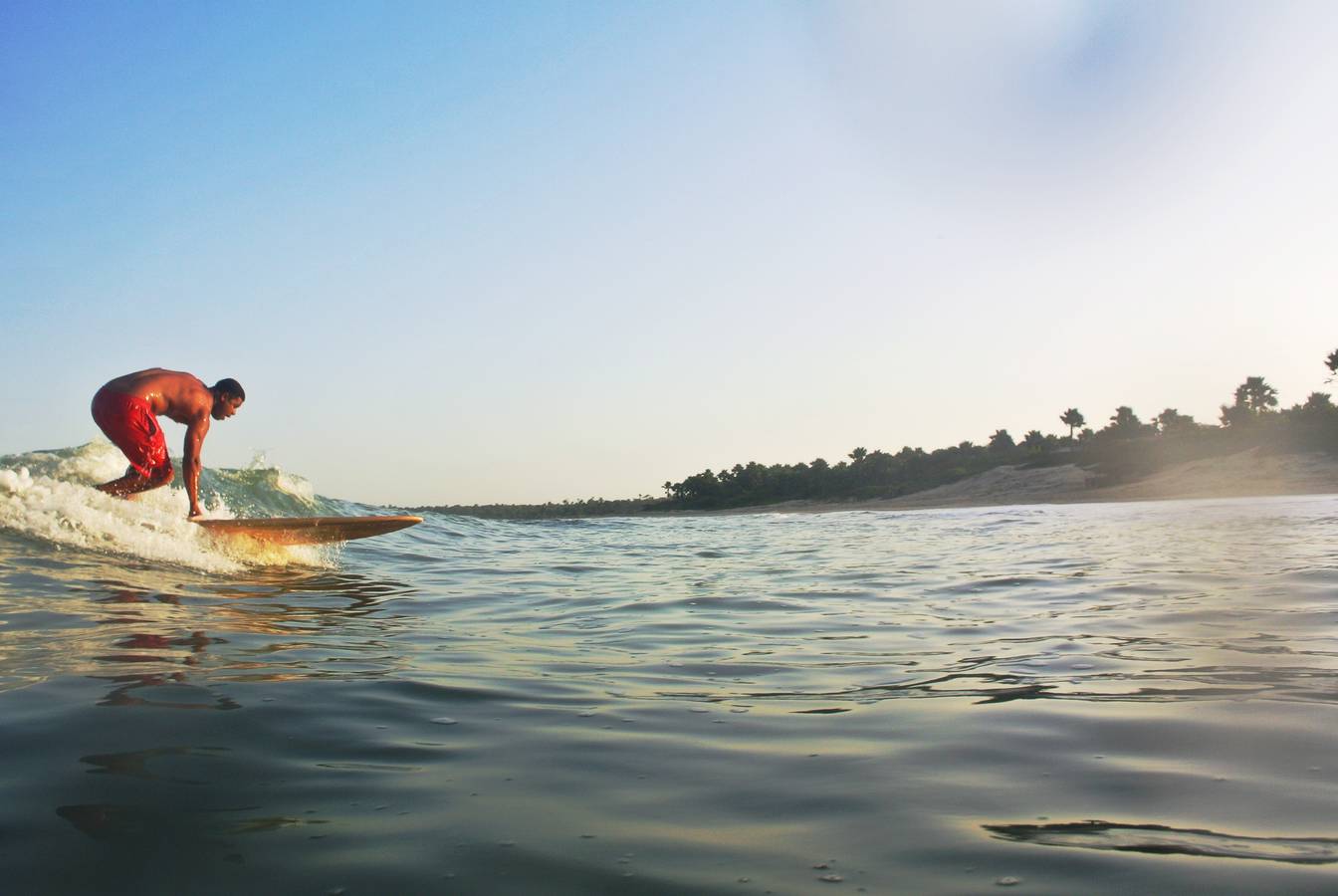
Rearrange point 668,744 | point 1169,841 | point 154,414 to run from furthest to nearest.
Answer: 1. point 154,414
2. point 668,744
3. point 1169,841

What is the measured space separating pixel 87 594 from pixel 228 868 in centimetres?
484

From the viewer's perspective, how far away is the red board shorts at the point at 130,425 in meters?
8.35

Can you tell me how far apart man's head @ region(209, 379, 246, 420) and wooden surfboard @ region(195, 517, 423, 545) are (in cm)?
121

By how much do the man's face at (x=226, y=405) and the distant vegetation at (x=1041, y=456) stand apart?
31.7 metres

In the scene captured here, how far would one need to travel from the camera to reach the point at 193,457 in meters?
8.65

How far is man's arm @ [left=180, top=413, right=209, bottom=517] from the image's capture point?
28.1 feet

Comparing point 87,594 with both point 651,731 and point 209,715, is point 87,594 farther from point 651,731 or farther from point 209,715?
point 651,731

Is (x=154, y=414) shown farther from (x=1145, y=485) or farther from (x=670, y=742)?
(x=1145, y=485)

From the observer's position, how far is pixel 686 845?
205 cm

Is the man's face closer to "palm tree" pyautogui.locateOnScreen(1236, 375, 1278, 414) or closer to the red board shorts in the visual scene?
the red board shorts

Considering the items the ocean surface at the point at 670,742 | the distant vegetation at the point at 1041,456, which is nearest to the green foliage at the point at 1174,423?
the distant vegetation at the point at 1041,456

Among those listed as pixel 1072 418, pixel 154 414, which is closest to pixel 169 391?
pixel 154 414

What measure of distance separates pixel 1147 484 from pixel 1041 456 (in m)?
9.86

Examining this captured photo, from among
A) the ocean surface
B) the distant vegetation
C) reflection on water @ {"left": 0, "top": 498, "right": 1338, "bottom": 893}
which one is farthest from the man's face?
the distant vegetation
